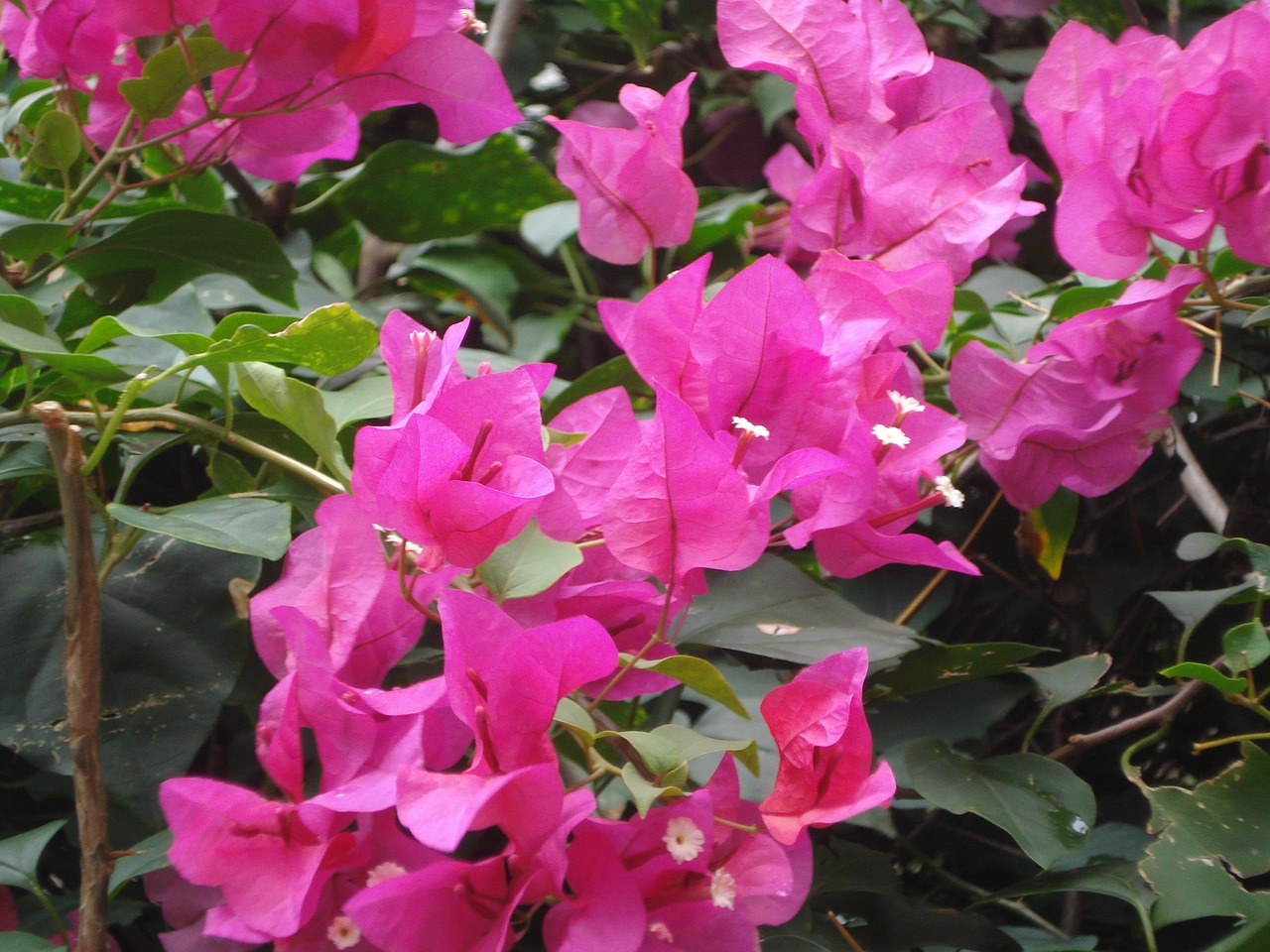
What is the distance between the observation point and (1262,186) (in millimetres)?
469

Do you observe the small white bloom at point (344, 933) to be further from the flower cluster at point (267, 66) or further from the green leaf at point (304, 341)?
the flower cluster at point (267, 66)

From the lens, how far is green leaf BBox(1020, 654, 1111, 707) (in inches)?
20.1

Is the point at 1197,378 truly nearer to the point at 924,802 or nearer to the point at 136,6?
the point at 924,802

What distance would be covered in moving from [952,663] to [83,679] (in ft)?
1.28

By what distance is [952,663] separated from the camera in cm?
52

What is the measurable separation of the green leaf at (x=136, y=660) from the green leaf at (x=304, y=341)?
0.40ft

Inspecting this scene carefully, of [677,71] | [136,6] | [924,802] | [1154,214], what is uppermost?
[136,6]

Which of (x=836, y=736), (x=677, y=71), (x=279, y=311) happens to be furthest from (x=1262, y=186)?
(x=677, y=71)

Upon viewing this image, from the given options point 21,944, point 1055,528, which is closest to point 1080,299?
point 1055,528

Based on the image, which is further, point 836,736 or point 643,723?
point 643,723

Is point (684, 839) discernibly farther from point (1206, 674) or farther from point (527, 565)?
point (1206, 674)

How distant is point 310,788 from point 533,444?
0.23 meters

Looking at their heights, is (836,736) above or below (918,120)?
below

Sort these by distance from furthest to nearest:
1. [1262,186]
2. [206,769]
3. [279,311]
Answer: [279,311] → [206,769] → [1262,186]
